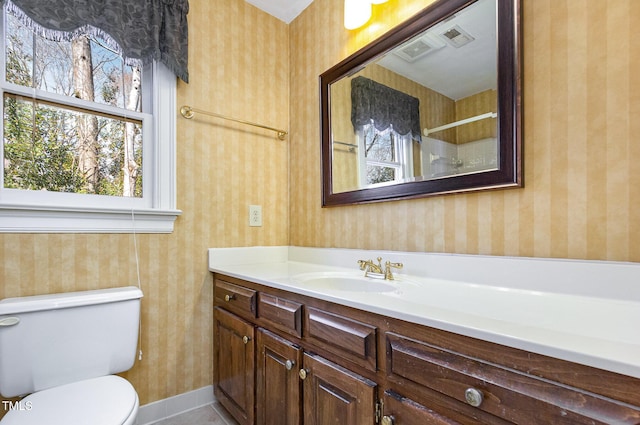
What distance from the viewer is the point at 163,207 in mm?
1626

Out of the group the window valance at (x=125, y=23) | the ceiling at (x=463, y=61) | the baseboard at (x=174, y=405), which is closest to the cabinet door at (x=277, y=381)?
the baseboard at (x=174, y=405)

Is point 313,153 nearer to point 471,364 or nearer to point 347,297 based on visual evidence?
point 347,297

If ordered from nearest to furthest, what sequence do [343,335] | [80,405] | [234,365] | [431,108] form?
[343,335] → [80,405] → [431,108] → [234,365]

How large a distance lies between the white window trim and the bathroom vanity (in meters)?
0.51

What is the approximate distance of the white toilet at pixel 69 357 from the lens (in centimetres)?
100

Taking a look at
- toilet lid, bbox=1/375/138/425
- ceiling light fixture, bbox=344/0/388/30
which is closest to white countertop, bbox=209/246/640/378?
toilet lid, bbox=1/375/138/425

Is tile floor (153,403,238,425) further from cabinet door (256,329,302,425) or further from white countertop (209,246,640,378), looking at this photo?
white countertop (209,246,640,378)

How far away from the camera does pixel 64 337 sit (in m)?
1.21

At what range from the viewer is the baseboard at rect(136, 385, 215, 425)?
1.55 m

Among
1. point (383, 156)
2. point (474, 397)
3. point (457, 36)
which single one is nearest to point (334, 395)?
point (474, 397)

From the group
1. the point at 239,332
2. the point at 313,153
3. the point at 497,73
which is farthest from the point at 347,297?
the point at 313,153

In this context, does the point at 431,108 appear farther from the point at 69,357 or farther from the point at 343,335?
the point at 69,357

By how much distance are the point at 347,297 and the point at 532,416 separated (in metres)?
0.49

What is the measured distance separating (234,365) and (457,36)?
1.76 meters
